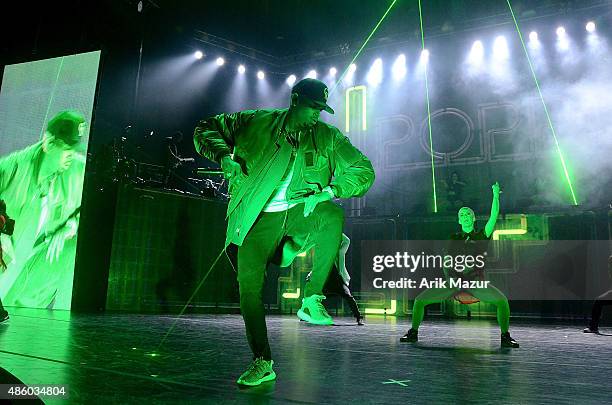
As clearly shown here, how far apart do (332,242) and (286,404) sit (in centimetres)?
127

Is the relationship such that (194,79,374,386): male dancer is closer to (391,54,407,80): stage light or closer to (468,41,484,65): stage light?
(468,41,484,65): stage light

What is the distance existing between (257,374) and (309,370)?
0.76m

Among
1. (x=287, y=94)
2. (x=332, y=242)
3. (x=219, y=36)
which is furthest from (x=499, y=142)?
(x=332, y=242)

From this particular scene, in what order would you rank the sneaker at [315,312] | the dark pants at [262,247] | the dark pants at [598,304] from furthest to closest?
the dark pants at [598,304] → the sneaker at [315,312] → the dark pants at [262,247]

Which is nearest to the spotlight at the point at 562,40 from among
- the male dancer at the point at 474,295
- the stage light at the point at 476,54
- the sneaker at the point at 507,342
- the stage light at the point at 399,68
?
the stage light at the point at 476,54

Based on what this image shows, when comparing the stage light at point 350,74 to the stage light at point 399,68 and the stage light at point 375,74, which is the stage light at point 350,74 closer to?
the stage light at point 375,74

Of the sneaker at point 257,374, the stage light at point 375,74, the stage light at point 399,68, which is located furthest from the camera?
the stage light at point 375,74

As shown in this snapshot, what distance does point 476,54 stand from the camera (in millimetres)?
15508

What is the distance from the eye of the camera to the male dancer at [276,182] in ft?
8.83

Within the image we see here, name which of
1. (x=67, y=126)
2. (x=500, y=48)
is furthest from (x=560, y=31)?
(x=67, y=126)

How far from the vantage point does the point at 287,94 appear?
19.4 meters

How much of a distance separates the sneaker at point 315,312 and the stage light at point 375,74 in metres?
15.1

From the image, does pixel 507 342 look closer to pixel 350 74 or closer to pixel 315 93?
pixel 315 93

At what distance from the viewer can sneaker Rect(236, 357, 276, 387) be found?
253 centimetres
